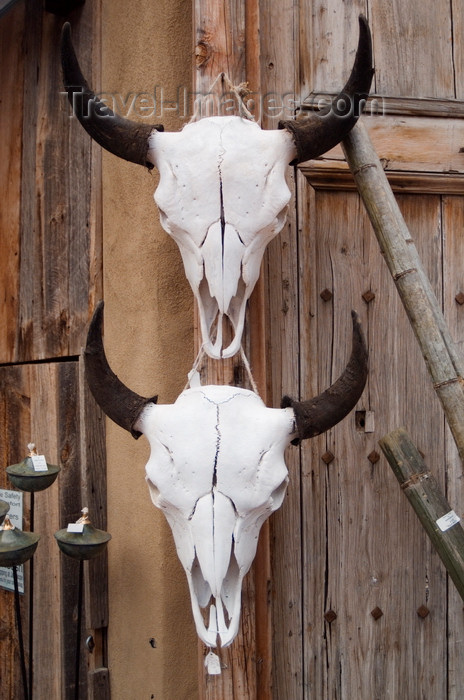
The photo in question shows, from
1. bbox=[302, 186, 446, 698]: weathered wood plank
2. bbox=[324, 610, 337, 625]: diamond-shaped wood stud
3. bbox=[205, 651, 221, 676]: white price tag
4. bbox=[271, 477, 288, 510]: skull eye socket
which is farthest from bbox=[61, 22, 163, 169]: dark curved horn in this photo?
bbox=[324, 610, 337, 625]: diamond-shaped wood stud

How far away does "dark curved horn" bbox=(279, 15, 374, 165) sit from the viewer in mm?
1628

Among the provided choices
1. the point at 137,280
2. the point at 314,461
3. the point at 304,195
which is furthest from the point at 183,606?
the point at 304,195

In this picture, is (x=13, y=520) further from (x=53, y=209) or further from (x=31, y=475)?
(x=53, y=209)

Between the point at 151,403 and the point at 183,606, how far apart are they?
733mm

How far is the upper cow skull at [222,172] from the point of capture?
1596 millimetres

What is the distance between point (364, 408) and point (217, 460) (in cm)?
77

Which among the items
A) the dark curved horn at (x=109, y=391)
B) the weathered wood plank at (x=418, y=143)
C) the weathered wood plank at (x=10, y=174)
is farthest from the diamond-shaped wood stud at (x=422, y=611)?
the weathered wood plank at (x=10, y=174)

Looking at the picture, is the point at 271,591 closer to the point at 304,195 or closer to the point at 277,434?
the point at 277,434

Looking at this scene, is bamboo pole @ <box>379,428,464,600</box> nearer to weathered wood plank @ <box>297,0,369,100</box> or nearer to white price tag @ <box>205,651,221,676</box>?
white price tag @ <box>205,651,221,676</box>

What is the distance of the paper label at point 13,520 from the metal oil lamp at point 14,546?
2.14 ft

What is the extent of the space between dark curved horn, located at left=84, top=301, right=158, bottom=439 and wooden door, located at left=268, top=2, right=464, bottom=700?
585 mm

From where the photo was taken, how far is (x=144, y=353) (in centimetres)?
209

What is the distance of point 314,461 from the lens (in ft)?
6.89

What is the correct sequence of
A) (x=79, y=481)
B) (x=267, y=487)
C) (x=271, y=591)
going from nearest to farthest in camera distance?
1. (x=267, y=487)
2. (x=271, y=591)
3. (x=79, y=481)
